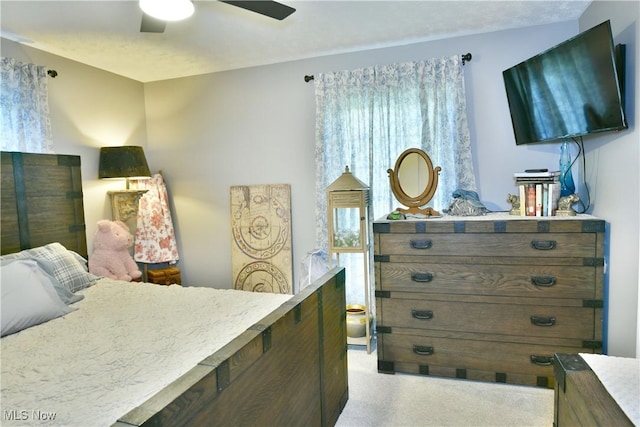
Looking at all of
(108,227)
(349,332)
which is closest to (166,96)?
(108,227)

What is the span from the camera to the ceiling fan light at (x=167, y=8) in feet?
6.29

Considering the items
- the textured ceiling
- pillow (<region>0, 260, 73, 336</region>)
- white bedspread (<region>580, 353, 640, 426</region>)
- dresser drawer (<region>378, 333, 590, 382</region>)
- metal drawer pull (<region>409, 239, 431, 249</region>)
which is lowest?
dresser drawer (<region>378, 333, 590, 382</region>)

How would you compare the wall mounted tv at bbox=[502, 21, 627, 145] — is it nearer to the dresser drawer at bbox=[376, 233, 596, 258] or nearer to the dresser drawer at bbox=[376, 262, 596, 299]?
the dresser drawer at bbox=[376, 233, 596, 258]

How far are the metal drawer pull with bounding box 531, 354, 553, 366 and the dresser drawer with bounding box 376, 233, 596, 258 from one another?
24.9 inches

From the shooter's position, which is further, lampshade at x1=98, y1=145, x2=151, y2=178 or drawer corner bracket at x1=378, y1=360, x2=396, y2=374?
lampshade at x1=98, y1=145, x2=151, y2=178

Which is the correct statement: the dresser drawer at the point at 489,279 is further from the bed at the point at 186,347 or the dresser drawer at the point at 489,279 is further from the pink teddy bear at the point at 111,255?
the pink teddy bear at the point at 111,255

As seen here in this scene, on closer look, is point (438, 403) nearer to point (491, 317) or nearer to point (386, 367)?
point (386, 367)

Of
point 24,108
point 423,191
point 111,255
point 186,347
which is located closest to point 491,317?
point 423,191

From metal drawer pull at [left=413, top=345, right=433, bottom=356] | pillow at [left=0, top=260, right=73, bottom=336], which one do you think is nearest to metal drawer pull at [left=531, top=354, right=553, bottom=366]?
metal drawer pull at [left=413, top=345, right=433, bottom=356]

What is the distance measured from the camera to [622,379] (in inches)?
50.4

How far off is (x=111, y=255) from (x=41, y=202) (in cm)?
67

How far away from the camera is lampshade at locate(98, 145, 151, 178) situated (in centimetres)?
346

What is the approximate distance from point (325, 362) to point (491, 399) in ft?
3.74

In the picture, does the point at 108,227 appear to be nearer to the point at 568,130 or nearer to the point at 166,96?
the point at 166,96
